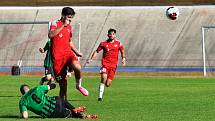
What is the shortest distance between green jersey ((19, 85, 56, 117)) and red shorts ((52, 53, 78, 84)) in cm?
265

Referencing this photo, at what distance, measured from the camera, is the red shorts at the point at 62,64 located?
15469 millimetres

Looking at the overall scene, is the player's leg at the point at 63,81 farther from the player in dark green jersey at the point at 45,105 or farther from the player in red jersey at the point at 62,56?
the player in dark green jersey at the point at 45,105

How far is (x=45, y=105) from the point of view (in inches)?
504

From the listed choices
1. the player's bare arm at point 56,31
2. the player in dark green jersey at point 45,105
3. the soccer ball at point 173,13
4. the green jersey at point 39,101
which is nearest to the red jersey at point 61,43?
the player's bare arm at point 56,31

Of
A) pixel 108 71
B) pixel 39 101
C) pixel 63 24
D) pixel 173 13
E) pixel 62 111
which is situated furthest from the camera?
pixel 173 13

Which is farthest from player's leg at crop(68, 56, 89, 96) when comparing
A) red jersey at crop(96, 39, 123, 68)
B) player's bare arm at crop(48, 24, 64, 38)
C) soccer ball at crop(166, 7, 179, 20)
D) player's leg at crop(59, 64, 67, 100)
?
soccer ball at crop(166, 7, 179, 20)

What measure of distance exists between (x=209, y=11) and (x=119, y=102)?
118ft

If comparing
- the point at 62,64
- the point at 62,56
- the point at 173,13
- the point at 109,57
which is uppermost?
the point at 173,13

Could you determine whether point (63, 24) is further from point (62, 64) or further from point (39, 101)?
point (39, 101)

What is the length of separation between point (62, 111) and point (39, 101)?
19.2 inches

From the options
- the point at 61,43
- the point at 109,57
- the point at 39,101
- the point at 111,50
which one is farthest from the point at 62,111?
the point at 111,50

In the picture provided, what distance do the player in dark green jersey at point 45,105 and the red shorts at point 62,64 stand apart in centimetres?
244

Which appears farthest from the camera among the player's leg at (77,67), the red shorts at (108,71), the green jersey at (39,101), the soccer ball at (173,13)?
the soccer ball at (173,13)

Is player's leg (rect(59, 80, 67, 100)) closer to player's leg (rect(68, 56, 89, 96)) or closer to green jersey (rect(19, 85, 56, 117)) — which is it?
player's leg (rect(68, 56, 89, 96))
